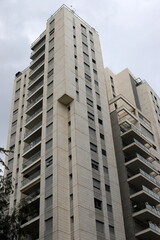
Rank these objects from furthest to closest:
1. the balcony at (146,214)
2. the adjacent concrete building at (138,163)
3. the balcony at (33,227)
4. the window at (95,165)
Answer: the window at (95,165), the adjacent concrete building at (138,163), the balcony at (146,214), the balcony at (33,227)

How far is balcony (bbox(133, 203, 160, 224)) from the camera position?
1764 inches

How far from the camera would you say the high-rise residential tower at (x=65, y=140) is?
40250 millimetres

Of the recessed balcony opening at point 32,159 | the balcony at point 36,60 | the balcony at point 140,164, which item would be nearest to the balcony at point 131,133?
the balcony at point 140,164

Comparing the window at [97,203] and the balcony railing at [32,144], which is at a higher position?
the balcony railing at [32,144]

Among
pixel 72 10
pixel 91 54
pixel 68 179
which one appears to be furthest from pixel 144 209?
pixel 72 10

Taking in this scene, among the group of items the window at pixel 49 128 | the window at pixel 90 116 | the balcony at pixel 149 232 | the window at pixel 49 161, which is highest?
the window at pixel 90 116

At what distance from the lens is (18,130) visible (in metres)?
58.4

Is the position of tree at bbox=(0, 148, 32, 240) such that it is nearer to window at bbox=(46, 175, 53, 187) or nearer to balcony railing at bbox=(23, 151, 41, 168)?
window at bbox=(46, 175, 53, 187)

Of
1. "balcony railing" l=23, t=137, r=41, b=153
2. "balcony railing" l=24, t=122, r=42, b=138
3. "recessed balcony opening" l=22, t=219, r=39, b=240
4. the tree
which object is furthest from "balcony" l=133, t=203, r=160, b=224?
"balcony railing" l=24, t=122, r=42, b=138

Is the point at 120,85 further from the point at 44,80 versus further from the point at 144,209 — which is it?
the point at 144,209

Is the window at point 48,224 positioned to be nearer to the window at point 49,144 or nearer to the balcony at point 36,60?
the window at point 49,144

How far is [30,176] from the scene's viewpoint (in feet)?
160

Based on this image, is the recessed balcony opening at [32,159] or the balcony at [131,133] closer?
the recessed balcony opening at [32,159]

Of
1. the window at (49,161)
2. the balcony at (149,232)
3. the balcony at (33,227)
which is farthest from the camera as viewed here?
the window at (49,161)
